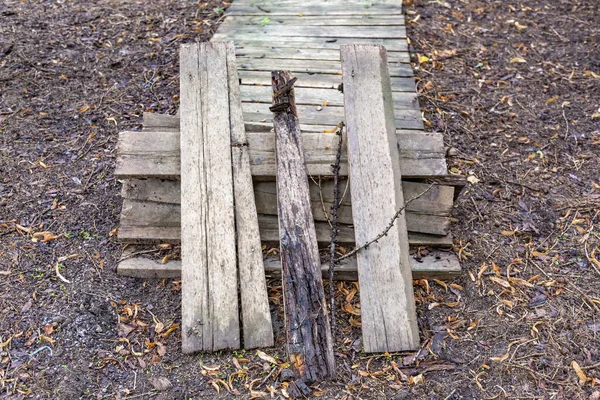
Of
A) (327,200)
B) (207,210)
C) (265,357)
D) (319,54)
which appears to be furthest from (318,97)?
(265,357)

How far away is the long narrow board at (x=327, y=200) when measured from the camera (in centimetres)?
369

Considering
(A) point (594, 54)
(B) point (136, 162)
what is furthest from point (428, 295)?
(A) point (594, 54)

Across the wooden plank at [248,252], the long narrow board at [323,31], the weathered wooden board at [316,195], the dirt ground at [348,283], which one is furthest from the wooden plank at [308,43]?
the weathered wooden board at [316,195]

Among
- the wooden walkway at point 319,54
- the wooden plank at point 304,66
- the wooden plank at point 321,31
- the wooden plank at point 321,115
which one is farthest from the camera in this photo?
the wooden plank at point 321,31

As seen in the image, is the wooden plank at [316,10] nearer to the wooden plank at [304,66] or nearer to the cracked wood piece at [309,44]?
the cracked wood piece at [309,44]

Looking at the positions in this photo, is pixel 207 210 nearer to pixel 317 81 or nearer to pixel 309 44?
pixel 317 81

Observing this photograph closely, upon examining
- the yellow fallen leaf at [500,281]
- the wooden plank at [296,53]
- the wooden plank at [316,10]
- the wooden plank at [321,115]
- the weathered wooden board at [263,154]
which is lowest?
the yellow fallen leaf at [500,281]

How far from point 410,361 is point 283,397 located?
2.39ft

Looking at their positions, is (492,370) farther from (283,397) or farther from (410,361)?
(283,397)

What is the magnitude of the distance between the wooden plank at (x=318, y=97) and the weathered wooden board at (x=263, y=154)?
1.06 meters

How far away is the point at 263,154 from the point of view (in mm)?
3729

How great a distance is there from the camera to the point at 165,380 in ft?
9.91

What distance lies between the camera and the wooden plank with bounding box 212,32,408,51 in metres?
5.75

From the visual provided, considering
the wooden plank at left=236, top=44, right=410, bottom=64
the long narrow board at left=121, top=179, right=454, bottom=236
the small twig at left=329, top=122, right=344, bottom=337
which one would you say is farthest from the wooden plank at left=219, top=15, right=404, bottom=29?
the long narrow board at left=121, top=179, right=454, bottom=236
